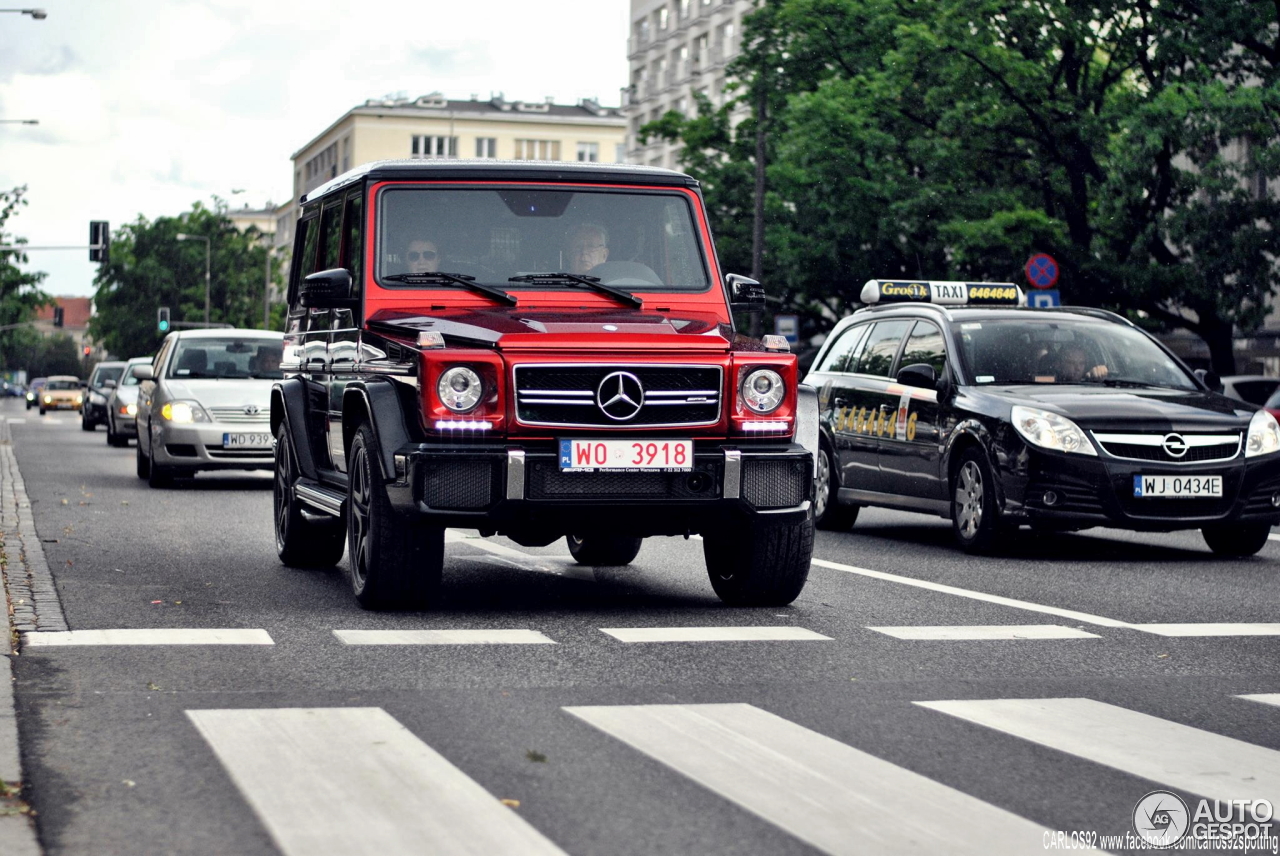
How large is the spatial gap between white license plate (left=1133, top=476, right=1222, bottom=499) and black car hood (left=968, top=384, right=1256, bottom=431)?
319 mm

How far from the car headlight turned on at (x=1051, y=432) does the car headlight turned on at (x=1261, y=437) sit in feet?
3.69

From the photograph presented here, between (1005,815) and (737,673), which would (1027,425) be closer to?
(737,673)

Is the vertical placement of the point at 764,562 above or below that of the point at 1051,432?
below

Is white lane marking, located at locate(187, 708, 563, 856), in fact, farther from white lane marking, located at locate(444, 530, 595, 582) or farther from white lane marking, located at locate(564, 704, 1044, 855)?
white lane marking, located at locate(444, 530, 595, 582)

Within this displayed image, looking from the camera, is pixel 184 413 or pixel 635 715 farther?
pixel 184 413

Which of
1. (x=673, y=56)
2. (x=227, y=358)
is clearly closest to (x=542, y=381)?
(x=227, y=358)

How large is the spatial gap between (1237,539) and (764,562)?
16.4 feet

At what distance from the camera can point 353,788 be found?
5090mm

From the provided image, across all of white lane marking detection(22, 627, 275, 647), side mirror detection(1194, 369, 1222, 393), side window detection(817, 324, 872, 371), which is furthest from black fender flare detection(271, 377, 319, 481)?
side mirror detection(1194, 369, 1222, 393)

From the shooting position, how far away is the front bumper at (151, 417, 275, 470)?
19.8 meters

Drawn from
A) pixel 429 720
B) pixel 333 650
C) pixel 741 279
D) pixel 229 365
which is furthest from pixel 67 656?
Answer: pixel 229 365

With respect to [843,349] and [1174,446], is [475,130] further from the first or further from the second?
[1174,446]

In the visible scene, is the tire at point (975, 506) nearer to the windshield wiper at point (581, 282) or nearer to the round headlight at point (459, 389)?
→ the windshield wiper at point (581, 282)

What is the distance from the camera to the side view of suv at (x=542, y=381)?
8.50 metres
